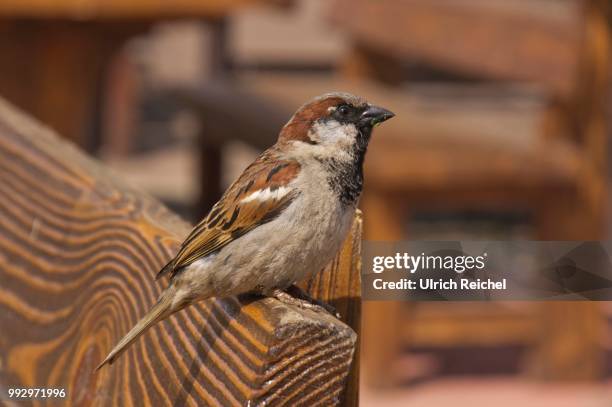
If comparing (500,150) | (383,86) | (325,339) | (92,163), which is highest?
(383,86)

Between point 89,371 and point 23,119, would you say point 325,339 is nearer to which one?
point 89,371

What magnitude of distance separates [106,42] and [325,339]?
3.07 m

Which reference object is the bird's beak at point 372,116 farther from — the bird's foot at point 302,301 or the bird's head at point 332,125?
the bird's foot at point 302,301

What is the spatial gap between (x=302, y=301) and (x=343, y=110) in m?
0.50

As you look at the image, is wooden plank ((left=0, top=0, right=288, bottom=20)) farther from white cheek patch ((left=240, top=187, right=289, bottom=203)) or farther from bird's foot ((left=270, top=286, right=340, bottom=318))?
bird's foot ((left=270, top=286, right=340, bottom=318))

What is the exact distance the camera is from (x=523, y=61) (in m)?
4.84

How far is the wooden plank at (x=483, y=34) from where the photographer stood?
15.6 feet

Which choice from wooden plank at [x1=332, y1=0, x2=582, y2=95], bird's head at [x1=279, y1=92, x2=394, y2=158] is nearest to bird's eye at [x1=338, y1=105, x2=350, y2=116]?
bird's head at [x1=279, y1=92, x2=394, y2=158]

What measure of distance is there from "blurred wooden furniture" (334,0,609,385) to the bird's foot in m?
3.04

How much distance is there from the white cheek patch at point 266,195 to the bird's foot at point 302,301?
0.13 meters

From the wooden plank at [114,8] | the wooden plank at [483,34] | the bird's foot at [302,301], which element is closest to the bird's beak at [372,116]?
the bird's foot at [302,301]

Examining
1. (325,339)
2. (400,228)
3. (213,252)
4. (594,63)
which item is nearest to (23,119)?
(213,252)

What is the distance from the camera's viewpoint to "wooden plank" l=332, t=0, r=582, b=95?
4.77 m

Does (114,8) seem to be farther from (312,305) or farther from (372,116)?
(312,305)
